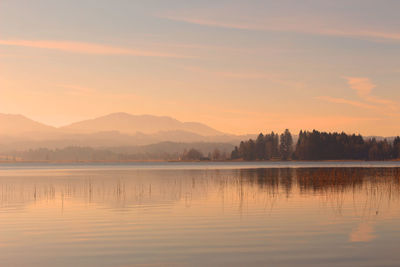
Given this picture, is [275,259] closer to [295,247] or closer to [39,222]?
[295,247]

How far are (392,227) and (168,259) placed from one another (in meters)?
14.1

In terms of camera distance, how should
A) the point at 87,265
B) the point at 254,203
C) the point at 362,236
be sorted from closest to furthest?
the point at 87,265, the point at 362,236, the point at 254,203

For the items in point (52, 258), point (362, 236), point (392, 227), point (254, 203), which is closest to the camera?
point (52, 258)

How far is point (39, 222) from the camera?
31422 mm

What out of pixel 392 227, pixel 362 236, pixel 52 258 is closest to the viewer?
pixel 52 258

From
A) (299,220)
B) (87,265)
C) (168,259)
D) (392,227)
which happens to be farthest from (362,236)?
(87,265)

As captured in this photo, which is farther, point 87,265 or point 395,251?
point 395,251

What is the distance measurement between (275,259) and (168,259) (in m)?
4.26

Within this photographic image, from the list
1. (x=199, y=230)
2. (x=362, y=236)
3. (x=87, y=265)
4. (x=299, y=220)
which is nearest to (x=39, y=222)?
(x=199, y=230)

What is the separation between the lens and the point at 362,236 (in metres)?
24.2

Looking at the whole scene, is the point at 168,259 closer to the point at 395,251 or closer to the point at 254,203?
the point at 395,251

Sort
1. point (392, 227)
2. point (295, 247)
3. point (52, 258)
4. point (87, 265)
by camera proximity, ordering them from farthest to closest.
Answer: point (392, 227)
point (295, 247)
point (52, 258)
point (87, 265)

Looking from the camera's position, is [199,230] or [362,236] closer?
[362,236]

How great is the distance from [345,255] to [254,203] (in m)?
20.4
